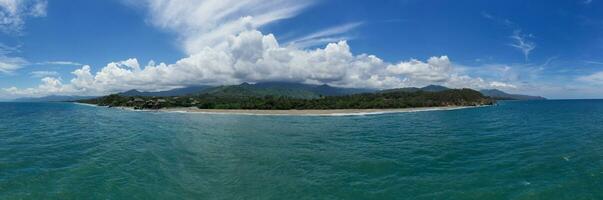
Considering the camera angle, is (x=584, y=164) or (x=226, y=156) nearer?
(x=584, y=164)

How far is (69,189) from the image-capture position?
16812mm

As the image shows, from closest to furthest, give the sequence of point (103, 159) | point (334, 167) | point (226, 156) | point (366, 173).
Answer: point (366, 173) < point (334, 167) < point (103, 159) < point (226, 156)

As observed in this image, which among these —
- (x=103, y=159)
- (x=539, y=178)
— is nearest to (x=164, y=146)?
(x=103, y=159)

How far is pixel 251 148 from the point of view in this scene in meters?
30.1

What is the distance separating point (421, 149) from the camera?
29.0 m

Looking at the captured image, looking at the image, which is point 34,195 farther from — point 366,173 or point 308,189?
point 366,173

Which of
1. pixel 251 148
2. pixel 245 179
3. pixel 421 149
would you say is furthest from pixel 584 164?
pixel 251 148

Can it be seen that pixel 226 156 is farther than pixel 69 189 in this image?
Yes

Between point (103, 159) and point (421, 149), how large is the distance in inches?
991

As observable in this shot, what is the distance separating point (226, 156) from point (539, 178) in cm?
2052

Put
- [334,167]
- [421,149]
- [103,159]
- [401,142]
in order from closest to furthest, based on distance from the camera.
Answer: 1. [334,167]
2. [103,159]
3. [421,149]
4. [401,142]

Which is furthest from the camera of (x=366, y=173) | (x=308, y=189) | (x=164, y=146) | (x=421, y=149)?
(x=164, y=146)

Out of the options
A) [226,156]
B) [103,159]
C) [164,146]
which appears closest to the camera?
[103,159]

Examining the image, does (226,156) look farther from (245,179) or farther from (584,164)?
(584,164)
